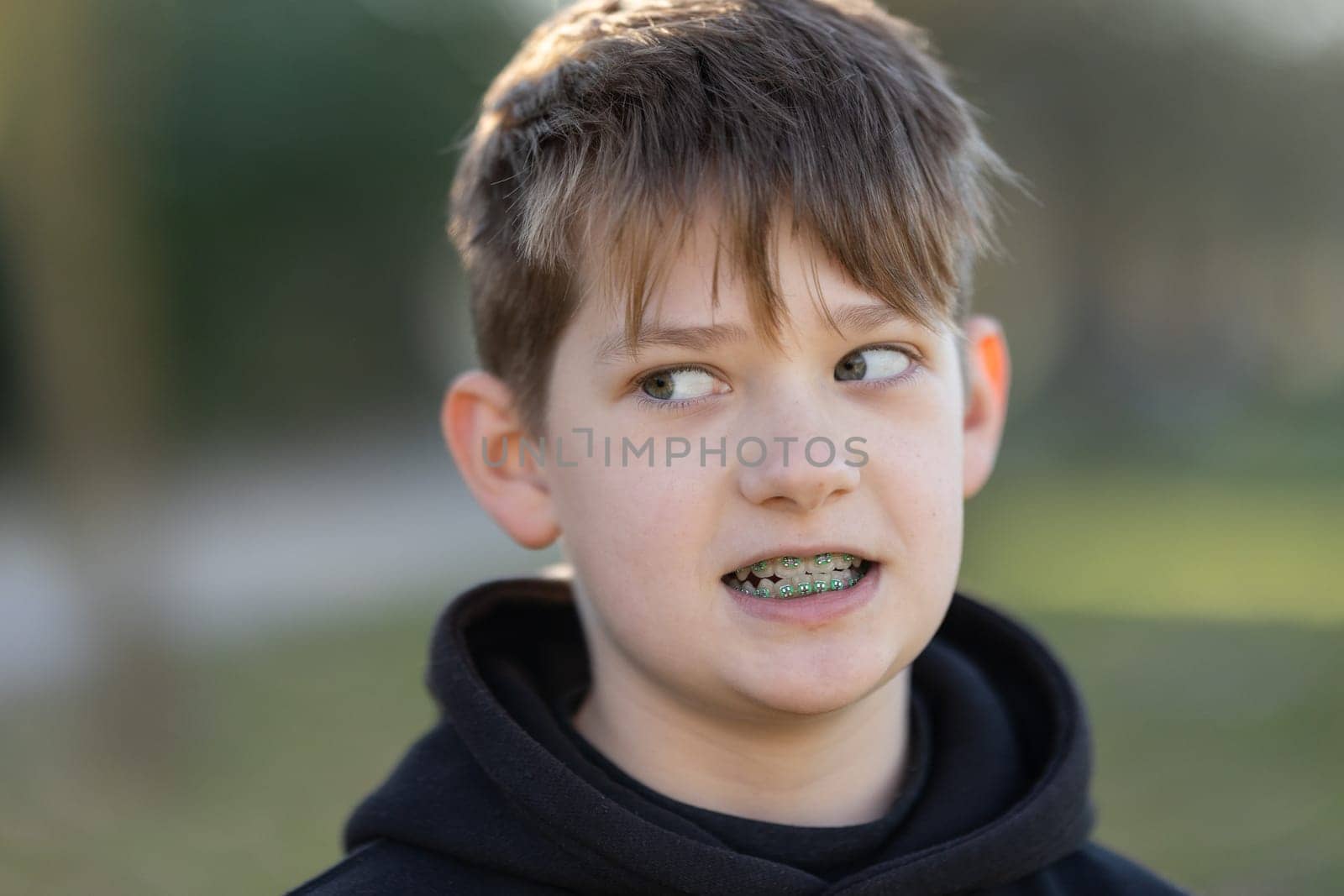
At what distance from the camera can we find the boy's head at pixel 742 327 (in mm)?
1898

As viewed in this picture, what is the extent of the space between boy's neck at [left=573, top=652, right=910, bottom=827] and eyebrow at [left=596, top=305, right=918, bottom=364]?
1.80 feet

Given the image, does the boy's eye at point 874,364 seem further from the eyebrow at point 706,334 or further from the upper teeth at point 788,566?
the upper teeth at point 788,566

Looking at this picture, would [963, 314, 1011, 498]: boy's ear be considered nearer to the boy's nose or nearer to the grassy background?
the boy's nose


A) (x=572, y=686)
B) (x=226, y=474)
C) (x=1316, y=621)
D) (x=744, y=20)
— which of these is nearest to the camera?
(x=744, y=20)

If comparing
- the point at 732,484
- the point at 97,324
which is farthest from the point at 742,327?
the point at 97,324

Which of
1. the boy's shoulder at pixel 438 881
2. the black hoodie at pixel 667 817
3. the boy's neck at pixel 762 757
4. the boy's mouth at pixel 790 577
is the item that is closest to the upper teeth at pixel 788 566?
the boy's mouth at pixel 790 577

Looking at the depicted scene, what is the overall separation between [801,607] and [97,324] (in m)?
5.11

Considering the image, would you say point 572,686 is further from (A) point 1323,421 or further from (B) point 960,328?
(A) point 1323,421

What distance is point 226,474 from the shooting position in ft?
51.1

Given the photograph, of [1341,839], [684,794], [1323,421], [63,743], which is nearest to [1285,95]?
[1323,421]

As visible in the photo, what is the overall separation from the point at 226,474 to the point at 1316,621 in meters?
12.2

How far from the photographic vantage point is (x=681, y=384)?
196 centimetres

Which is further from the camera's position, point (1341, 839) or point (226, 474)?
point (226, 474)

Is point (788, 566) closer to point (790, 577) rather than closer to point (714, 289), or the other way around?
point (790, 577)
